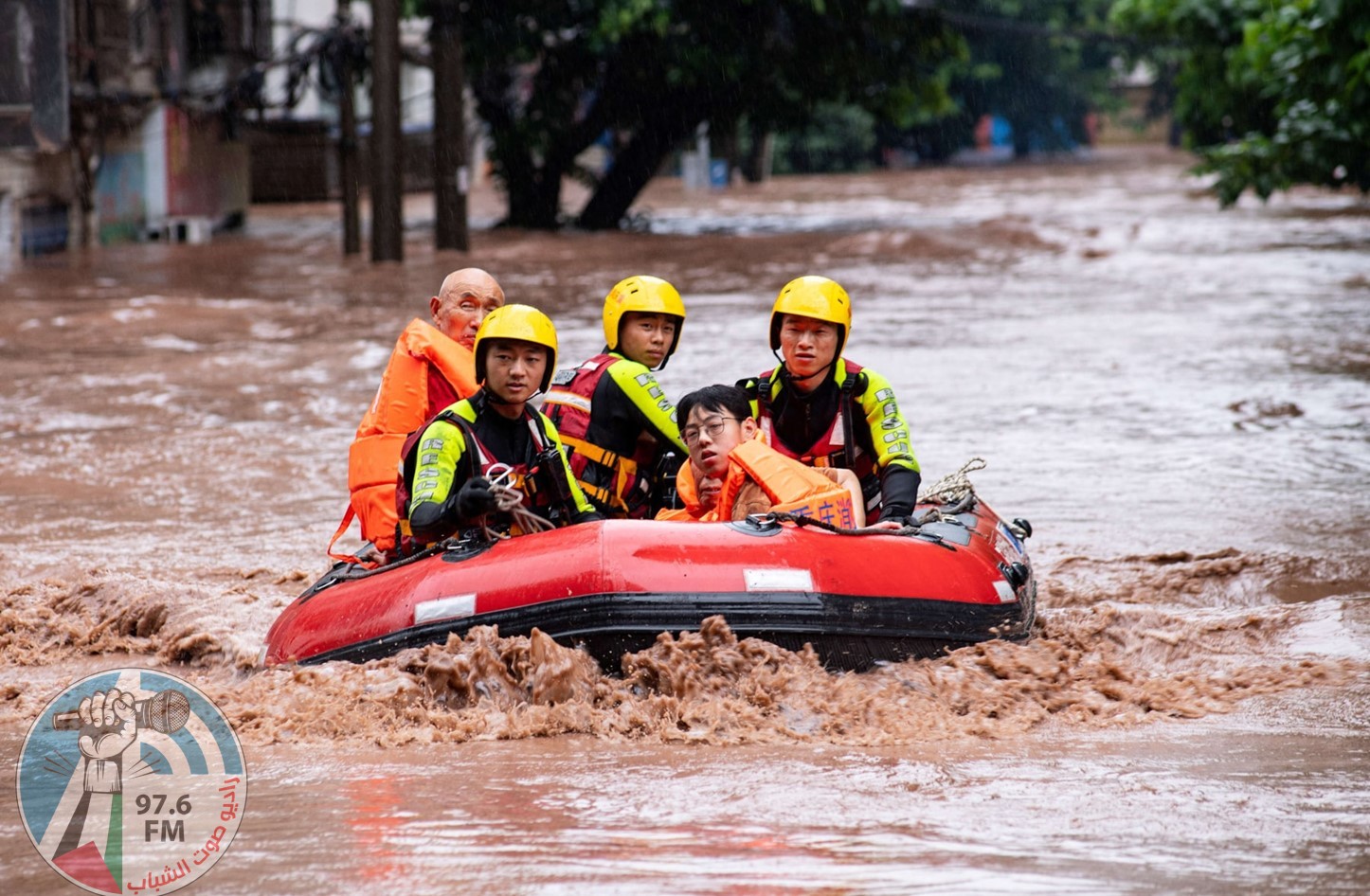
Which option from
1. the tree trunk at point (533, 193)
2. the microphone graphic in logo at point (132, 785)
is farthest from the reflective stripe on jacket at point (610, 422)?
the tree trunk at point (533, 193)

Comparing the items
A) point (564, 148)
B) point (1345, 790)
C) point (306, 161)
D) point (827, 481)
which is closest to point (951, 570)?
point (827, 481)

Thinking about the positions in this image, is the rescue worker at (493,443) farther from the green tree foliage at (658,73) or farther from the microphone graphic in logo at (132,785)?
the green tree foliage at (658,73)

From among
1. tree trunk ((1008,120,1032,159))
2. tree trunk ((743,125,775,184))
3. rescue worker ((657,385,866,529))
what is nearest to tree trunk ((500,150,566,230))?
tree trunk ((743,125,775,184))

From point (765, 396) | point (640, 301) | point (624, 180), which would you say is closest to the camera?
point (640, 301)

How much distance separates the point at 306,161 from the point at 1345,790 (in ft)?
106

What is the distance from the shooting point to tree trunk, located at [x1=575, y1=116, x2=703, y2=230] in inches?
1046

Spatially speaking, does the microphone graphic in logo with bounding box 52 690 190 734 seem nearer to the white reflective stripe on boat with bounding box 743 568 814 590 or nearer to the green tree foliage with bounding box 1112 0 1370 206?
the white reflective stripe on boat with bounding box 743 568 814 590

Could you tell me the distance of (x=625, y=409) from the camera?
6027 millimetres

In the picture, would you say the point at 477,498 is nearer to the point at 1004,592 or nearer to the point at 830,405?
the point at 830,405

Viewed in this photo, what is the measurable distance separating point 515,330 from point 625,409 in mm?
681

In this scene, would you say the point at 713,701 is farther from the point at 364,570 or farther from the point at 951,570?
the point at 364,570

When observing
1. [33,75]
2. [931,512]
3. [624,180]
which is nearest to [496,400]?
[931,512]

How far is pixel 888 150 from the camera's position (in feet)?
169

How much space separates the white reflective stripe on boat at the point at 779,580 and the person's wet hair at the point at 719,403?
30.4 inches
